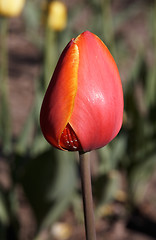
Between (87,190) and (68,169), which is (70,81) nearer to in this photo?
(87,190)

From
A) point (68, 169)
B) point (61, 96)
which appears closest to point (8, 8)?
point (68, 169)

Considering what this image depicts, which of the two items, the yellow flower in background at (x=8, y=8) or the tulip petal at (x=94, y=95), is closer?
the tulip petal at (x=94, y=95)

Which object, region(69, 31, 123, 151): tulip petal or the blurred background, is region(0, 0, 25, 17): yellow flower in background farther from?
region(69, 31, 123, 151): tulip petal

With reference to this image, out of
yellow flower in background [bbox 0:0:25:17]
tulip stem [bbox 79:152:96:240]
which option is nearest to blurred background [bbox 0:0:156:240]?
yellow flower in background [bbox 0:0:25:17]

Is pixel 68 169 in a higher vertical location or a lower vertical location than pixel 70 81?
lower

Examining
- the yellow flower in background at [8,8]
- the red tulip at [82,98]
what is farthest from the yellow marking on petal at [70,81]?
the yellow flower in background at [8,8]

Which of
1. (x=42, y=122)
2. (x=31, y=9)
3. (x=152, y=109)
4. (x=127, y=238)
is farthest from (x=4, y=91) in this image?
(x=31, y=9)

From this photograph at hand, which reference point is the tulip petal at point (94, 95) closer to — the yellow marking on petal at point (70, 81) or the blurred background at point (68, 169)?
the yellow marking on petal at point (70, 81)

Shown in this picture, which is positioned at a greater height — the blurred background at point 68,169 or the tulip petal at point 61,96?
the tulip petal at point 61,96
